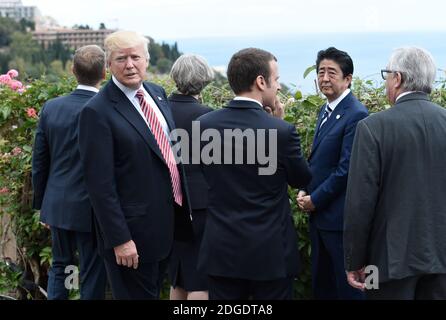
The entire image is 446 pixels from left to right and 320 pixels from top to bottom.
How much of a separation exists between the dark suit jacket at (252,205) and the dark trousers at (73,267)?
112cm

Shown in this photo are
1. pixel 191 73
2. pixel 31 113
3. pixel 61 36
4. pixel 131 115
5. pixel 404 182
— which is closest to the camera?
pixel 404 182

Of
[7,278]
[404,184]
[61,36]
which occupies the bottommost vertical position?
[61,36]

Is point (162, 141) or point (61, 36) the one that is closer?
point (162, 141)

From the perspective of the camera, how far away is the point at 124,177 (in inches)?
126

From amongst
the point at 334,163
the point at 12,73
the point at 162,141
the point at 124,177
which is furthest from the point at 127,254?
the point at 12,73

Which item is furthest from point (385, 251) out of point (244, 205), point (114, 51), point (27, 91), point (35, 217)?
point (27, 91)

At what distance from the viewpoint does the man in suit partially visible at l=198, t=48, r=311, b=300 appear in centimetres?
312

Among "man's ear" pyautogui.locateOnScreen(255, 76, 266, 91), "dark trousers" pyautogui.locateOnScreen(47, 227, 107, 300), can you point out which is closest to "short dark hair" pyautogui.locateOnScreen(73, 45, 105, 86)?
"dark trousers" pyautogui.locateOnScreen(47, 227, 107, 300)

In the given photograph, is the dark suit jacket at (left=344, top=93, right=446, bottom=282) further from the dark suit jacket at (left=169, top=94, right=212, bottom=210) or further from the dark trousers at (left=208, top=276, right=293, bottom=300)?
the dark suit jacket at (left=169, top=94, right=212, bottom=210)

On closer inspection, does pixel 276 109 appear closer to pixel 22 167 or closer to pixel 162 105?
pixel 162 105

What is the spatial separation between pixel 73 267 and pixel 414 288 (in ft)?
7.10

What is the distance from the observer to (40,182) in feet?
13.7

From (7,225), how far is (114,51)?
2.49m

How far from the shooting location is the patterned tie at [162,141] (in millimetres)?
3379
